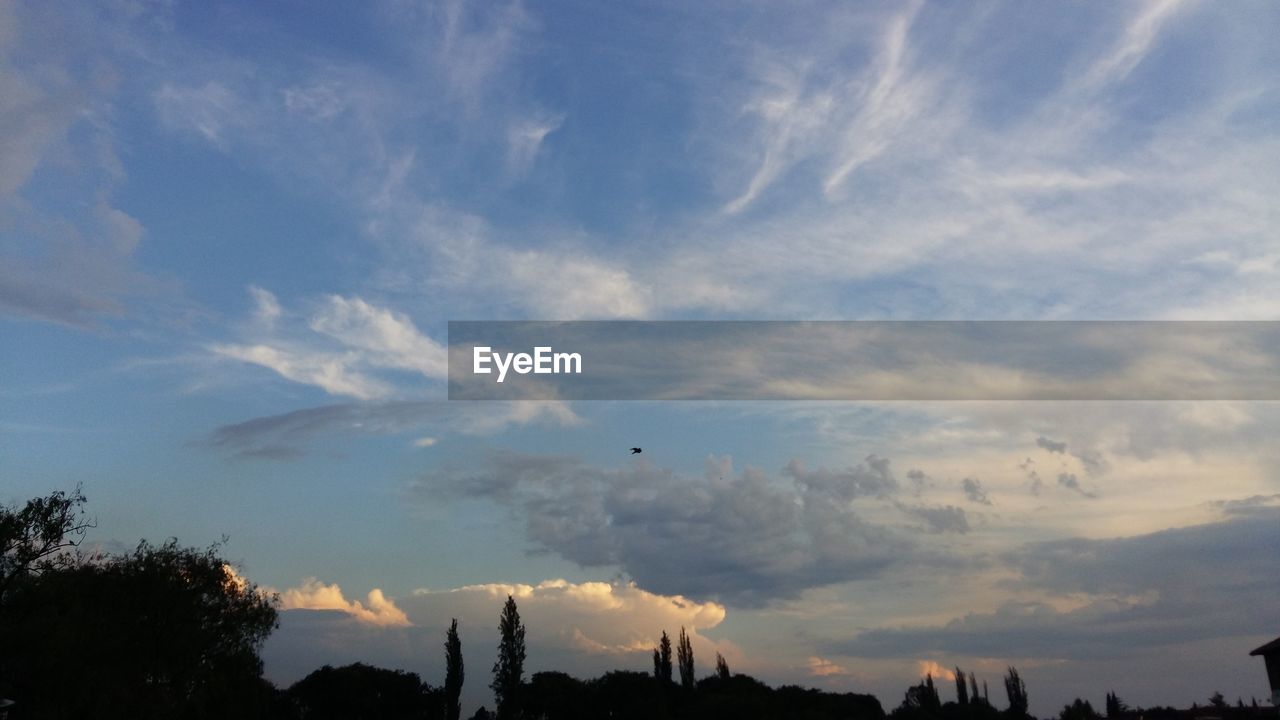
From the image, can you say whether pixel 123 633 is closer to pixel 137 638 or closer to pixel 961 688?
pixel 137 638

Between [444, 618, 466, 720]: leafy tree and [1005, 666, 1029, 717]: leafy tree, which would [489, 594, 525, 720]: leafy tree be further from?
[1005, 666, 1029, 717]: leafy tree

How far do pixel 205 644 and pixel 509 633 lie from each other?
55.6m

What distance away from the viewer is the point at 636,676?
12862 cm

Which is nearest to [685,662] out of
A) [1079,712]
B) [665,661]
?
[665,661]

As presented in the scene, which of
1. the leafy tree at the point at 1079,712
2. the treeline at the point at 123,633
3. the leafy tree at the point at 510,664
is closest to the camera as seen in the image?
the treeline at the point at 123,633

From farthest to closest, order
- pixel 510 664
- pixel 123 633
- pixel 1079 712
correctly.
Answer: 1. pixel 1079 712
2. pixel 510 664
3. pixel 123 633

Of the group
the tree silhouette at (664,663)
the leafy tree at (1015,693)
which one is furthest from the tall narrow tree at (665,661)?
the leafy tree at (1015,693)

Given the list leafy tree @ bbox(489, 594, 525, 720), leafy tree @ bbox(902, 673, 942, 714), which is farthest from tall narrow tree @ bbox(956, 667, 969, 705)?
leafy tree @ bbox(489, 594, 525, 720)

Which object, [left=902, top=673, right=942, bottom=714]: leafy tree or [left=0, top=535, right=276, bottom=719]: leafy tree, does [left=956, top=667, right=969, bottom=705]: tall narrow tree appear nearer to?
Answer: [left=902, top=673, right=942, bottom=714]: leafy tree

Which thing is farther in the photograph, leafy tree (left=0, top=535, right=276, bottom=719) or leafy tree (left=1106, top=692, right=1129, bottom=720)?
leafy tree (left=1106, top=692, right=1129, bottom=720)

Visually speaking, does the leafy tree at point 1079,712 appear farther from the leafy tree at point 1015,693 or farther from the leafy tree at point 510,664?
the leafy tree at point 510,664

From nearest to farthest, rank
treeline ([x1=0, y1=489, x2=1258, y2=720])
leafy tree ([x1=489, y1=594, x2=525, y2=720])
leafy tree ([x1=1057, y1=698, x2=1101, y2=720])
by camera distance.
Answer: treeline ([x1=0, y1=489, x2=1258, y2=720]), leafy tree ([x1=489, y1=594, x2=525, y2=720]), leafy tree ([x1=1057, y1=698, x2=1101, y2=720])

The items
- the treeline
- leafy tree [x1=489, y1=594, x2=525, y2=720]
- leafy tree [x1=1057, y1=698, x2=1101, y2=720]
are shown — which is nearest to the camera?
the treeline

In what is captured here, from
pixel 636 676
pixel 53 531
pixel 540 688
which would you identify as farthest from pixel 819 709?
pixel 53 531
